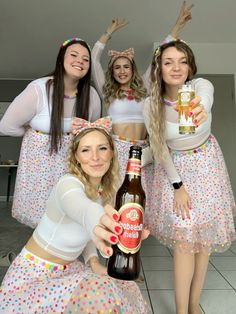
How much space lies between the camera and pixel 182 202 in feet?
4.61

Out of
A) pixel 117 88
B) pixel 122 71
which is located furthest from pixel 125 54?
pixel 117 88

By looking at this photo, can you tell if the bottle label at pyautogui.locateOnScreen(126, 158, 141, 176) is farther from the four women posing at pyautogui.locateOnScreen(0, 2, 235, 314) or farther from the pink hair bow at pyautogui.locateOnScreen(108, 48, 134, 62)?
the pink hair bow at pyautogui.locateOnScreen(108, 48, 134, 62)

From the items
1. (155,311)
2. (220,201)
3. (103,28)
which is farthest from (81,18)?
(155,311)

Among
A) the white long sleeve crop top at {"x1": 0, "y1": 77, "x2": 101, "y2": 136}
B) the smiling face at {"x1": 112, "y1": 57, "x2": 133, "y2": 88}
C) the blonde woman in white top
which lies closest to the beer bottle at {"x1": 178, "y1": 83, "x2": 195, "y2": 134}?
the white long sleeve crop top at {"x1": 0, "y1": 77, "x2": 101, "y2": 136}

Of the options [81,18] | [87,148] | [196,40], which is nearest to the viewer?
[87,148]

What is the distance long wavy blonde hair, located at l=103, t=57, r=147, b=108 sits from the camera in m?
1.96

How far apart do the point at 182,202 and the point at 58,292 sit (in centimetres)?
75

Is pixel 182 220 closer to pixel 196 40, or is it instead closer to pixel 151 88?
pixel 151 88

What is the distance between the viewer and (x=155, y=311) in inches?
63.2

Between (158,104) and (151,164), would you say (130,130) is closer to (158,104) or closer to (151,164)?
(151,164)

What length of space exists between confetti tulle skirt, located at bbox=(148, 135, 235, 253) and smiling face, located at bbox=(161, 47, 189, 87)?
1.12 feet

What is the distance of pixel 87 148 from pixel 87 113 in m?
0.68

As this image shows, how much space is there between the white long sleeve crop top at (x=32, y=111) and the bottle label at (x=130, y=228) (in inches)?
40.1

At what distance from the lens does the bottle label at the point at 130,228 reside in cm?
66
